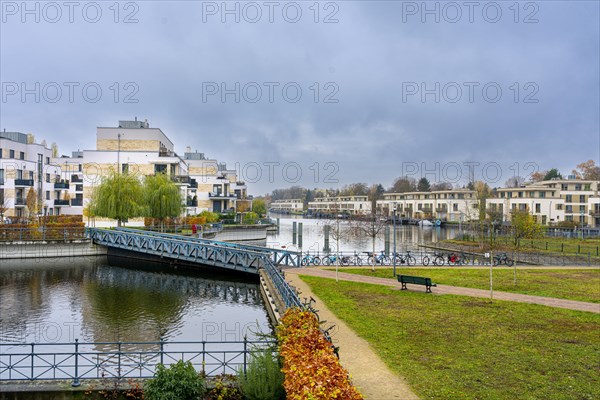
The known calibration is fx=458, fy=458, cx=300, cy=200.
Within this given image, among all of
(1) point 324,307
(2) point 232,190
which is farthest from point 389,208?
(1) point 324,307

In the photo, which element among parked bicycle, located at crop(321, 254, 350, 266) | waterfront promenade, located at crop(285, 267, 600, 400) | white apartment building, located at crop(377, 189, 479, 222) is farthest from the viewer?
white apartment building, located at crop(377, 189, 479, 222)

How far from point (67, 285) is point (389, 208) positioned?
11718 cm

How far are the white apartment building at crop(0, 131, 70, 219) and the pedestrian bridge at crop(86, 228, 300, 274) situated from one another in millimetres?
16258

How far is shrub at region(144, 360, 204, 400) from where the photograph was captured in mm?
9078

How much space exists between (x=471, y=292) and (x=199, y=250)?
19.2m

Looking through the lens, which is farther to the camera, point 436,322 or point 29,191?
point 29,191

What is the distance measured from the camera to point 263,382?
919 cm

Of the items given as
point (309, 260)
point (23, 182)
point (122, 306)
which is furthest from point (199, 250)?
point (23, 182)

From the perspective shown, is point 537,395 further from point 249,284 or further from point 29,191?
point 29,191

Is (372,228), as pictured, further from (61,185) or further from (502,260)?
(61,185)

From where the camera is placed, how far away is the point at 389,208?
5413 inches

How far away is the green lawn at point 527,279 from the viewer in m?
21.8

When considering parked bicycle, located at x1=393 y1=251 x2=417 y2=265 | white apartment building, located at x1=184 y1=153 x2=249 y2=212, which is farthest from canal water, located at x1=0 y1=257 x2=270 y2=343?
white apartment building, located at x1=184 y1=153 x2=249 y2=212

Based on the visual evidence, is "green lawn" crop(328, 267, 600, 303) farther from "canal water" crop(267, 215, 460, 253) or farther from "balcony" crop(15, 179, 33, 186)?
"balcony" crop(15, 179, 33, 186)
